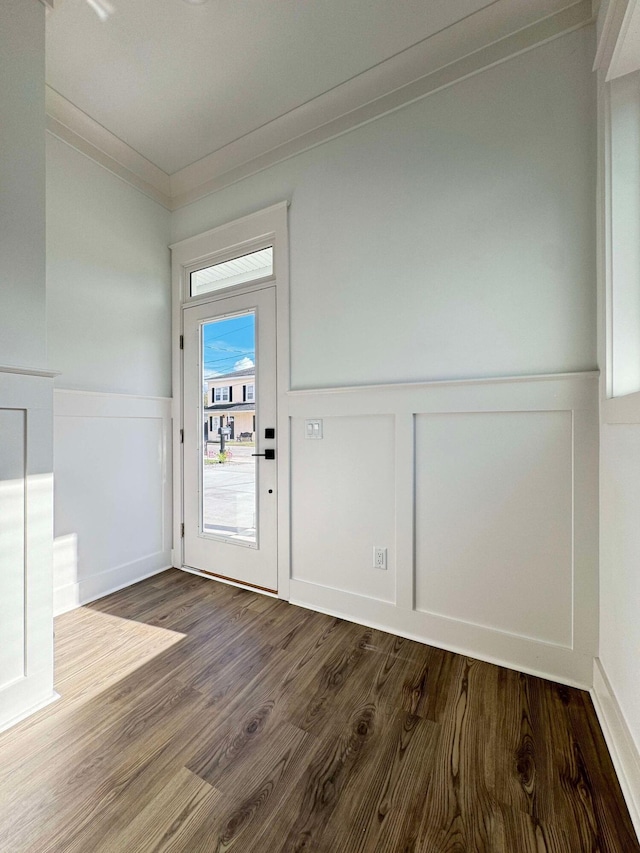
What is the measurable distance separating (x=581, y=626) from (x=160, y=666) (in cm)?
188

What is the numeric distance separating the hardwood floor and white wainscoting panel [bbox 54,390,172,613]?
0.57 m

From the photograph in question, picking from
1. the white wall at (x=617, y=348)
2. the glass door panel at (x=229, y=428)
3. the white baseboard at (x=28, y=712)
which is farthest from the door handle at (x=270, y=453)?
the white wall at (x=617, y=348)

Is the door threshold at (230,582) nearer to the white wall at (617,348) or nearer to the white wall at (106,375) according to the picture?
the white wall at (106,375)

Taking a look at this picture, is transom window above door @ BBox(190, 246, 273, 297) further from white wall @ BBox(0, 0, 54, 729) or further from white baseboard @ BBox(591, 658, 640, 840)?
white baseboard @ BBox(591, 658, 640, 840)

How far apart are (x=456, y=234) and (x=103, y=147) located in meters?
2.36

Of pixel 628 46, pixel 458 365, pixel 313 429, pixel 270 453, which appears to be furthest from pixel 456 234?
pixel 270 453

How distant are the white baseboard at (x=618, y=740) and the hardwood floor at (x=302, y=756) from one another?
0.11 ft

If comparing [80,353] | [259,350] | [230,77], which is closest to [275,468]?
[259,350]

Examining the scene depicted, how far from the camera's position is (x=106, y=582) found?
8.17ft

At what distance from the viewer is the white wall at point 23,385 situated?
1.41 meters

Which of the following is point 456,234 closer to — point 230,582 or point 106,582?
point 230,582

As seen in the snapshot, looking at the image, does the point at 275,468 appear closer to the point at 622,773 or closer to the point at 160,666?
the point at 160,666

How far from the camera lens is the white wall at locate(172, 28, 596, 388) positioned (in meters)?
1.61

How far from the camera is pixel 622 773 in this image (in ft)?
3.75
